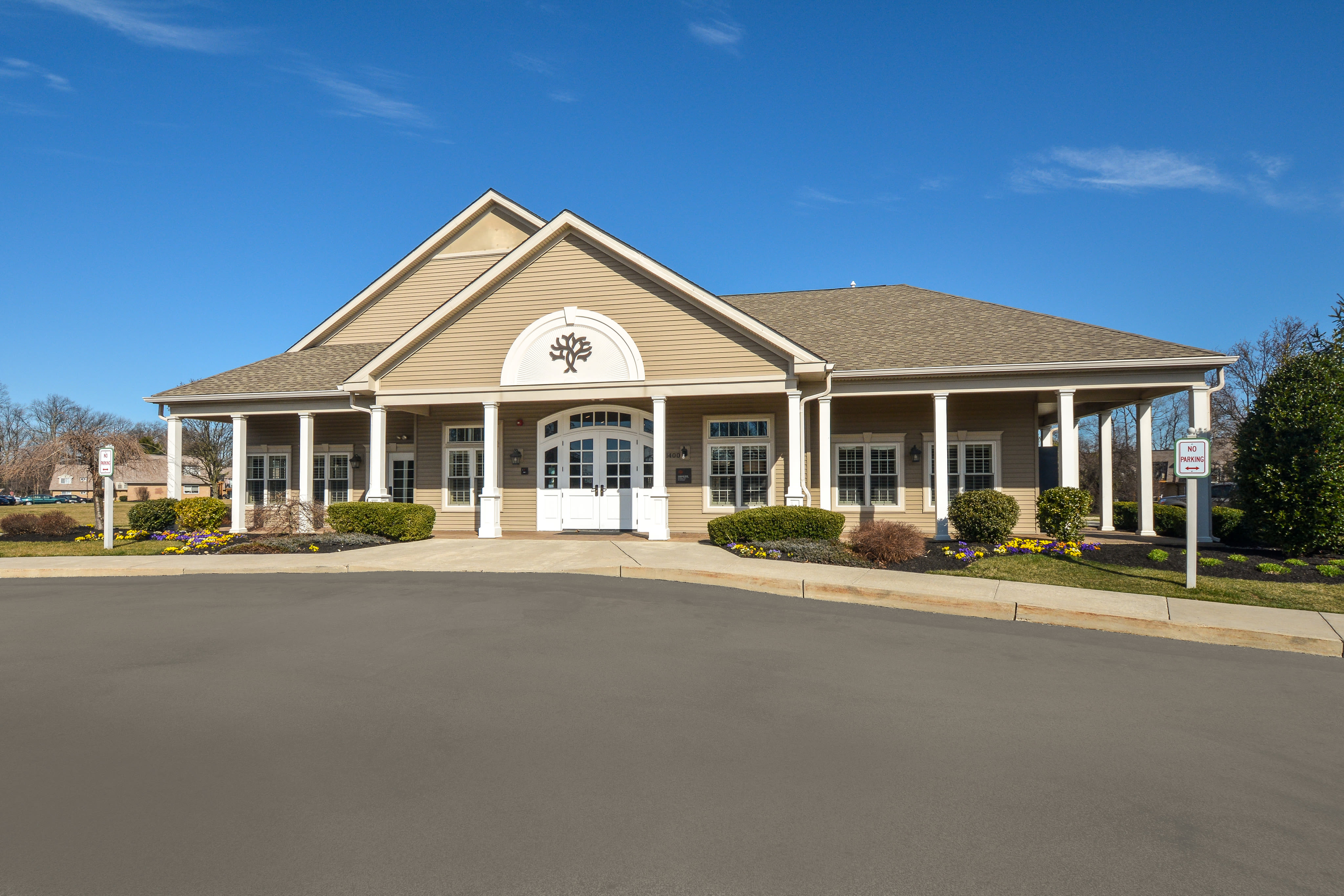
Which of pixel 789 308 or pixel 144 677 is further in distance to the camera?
pixel 789 308

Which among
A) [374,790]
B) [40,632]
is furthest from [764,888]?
[40,632]

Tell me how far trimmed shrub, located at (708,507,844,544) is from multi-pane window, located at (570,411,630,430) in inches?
184

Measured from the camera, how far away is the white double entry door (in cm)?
1753

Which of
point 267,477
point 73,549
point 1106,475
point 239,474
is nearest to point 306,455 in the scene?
point 239,474

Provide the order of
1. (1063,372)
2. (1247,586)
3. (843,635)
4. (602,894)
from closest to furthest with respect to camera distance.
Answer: (602,894) → (843,635) → (1247,586) → (1063,372)

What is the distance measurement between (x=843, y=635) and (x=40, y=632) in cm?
784

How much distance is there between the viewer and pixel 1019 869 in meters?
3.10

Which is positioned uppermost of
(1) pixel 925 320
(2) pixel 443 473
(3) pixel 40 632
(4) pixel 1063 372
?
(1) pixel 925 320

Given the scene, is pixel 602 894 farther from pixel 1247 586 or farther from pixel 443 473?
pixel 443 473

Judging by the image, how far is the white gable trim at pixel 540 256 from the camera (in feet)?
49.7

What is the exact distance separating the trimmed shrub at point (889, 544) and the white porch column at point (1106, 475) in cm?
819

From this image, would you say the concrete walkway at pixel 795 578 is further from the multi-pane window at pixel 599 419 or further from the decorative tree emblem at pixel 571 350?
the decorative tree emblem at pixel 571 350

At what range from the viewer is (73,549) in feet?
51.8

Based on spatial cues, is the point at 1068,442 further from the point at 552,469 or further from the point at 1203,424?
the point at 552,469
